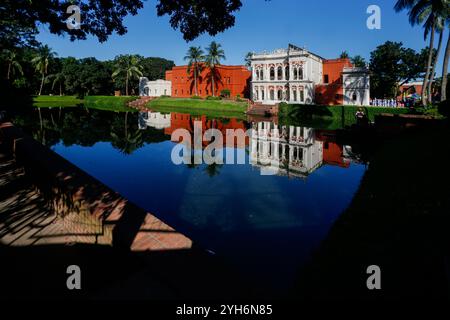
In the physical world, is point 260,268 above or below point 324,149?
below

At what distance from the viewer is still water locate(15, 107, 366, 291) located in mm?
7121

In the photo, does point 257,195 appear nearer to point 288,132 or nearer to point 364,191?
point 364,191

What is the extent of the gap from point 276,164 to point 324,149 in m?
5.63

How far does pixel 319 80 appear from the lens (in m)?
52.0

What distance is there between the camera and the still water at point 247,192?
23.4ft

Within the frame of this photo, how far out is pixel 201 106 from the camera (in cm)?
5428

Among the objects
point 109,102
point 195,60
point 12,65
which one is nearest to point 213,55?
point 195,60

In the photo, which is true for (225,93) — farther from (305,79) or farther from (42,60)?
(42,60)

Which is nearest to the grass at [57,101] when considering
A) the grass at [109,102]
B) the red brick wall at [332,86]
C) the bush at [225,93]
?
the grass at [109,102]

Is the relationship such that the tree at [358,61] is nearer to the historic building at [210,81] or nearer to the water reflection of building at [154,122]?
the historic building at [210,81]

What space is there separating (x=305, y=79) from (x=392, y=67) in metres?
17.5

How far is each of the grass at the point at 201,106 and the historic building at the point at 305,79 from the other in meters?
6.44
